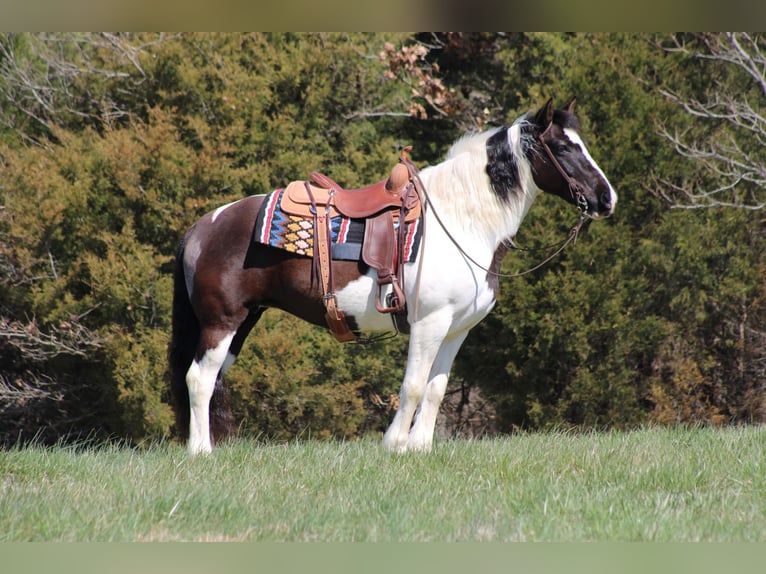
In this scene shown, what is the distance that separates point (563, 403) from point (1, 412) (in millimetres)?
6467

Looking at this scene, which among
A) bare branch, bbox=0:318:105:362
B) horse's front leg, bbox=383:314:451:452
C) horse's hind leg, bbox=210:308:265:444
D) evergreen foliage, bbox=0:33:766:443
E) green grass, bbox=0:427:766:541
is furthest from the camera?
bare branch, bbox=0:318:105:362

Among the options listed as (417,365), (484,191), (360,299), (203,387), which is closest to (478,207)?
(484,191)

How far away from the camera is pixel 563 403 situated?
8.59 meters

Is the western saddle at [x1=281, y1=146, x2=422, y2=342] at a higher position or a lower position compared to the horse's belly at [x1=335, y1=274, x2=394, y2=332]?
higher

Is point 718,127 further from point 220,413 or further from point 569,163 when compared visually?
point 220,413

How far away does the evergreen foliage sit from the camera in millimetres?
8625

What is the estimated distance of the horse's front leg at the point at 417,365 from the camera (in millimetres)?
5250

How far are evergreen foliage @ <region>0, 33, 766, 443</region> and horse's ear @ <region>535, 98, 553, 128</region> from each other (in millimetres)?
3310

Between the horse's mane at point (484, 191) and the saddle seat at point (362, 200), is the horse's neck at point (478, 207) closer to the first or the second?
the horse's mane at point (484, 191)

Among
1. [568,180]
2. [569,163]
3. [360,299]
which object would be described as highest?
[569,163]

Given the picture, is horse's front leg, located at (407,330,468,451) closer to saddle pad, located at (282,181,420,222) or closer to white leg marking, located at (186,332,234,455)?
saddle pad, located at (282,181,420,222)

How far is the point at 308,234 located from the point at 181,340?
3.97 ft

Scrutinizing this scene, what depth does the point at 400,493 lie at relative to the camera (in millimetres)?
4258

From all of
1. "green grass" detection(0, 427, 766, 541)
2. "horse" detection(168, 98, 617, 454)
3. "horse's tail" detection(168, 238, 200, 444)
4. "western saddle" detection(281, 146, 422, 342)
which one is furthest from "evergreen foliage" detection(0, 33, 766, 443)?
"western saddle" detection(281, 146, 422, 342)
